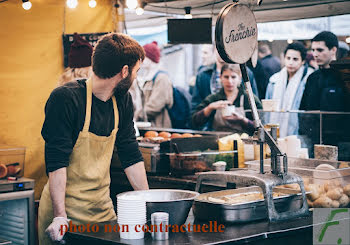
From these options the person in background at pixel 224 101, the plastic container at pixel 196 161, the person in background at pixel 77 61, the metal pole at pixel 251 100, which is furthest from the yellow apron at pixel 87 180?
the person in background at pixel 224 101

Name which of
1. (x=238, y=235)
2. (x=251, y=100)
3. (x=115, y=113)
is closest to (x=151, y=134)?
(x=115, y=113)

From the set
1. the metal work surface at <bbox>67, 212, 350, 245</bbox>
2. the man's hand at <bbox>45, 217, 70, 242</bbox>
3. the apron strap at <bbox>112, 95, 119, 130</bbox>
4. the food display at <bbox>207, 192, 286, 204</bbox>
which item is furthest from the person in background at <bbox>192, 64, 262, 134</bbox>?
the man's hand at <bbox>45, 217, 70, 242</bbox>

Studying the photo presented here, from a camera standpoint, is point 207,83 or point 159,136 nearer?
point 159,136

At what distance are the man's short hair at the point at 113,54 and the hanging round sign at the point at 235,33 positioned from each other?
0.56 metres

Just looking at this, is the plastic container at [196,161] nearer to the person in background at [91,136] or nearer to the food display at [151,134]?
the food display at [151,134]

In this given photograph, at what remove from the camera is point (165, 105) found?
7.39 metres

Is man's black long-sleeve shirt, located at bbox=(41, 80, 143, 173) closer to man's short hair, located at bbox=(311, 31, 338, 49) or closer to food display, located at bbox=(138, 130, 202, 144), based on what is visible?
food display, located at bbox=(138, 130, 202, 144)

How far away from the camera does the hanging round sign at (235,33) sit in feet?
9.56

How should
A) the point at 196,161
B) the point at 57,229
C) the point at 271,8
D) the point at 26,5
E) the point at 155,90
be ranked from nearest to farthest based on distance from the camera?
the point at 57,229, the point at 196,161, the point at 26,5, the point at 271,8, the point at 155,90

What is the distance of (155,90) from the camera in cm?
731

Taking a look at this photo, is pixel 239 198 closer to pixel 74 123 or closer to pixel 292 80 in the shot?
pixel 74 123

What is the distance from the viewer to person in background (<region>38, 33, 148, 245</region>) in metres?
3.13

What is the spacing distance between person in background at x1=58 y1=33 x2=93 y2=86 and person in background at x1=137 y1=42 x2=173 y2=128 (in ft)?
5.81

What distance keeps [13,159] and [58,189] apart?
1.81 metres
